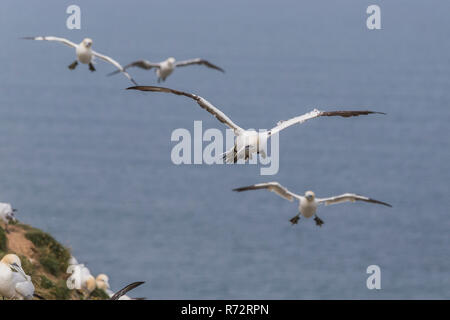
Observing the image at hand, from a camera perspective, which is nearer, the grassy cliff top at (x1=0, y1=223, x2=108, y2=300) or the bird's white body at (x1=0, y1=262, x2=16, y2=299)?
the bird's white body at (x1=0, y1=262, x2=16, y2=299)

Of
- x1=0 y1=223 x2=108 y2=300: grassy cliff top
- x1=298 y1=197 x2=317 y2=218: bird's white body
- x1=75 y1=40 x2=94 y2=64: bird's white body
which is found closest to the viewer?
x1=0 y1=223 x2=108 y2=300: grassy cliff top

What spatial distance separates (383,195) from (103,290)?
324 ft

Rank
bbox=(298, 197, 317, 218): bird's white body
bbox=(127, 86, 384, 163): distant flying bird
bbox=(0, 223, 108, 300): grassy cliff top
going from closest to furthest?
1. bbox=(127, 86, 384, 163): distant flying bird
2. bbox=(0, 223, 108, 300): grassy cliff top
3. bbox=(298, 197, 317, 218): bird's white body

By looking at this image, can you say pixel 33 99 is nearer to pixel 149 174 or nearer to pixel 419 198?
pixel 149 174

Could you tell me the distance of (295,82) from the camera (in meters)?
198

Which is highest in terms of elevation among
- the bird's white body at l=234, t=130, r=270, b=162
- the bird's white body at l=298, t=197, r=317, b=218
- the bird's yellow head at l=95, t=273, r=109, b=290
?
the bird's white body at l=234, t=130, r=270, b=162

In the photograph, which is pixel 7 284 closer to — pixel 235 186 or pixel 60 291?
pixel 60 291

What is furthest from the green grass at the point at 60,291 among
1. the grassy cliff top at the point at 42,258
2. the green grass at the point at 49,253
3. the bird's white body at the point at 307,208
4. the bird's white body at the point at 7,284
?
the bird's white body at the point at 7,284

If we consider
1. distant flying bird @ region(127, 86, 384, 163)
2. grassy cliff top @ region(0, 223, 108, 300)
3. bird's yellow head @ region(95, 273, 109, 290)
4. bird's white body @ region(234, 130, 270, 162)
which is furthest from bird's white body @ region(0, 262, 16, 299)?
bird's yellow head @ region(95, 273, 109, 290)

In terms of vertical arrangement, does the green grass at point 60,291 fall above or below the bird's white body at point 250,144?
below

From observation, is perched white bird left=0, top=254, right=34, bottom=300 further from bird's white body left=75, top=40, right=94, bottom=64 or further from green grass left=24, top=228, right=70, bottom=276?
bird's white body left=75, top=40, right=94, bottom=64

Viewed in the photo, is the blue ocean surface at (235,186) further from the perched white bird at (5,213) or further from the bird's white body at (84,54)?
the perched white bird at (5,213)

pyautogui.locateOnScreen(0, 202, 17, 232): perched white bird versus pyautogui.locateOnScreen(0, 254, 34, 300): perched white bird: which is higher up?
pyautogui.locateOnScreen(0, 202, 17, 232): perched white bird

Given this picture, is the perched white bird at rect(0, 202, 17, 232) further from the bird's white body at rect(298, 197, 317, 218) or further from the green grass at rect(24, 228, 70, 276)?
the bird's white body at rect(298, 197, 317, 218)
